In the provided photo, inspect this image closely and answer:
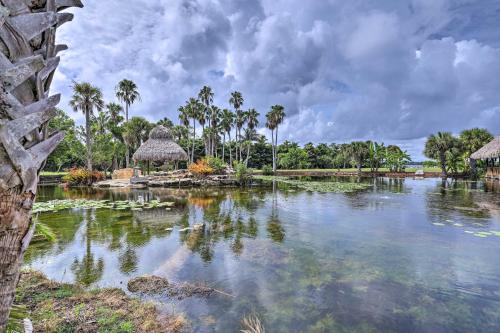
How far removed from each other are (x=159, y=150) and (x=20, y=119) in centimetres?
2503

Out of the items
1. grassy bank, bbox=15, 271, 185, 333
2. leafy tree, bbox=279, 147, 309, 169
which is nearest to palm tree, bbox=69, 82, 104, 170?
grassy bank, bbox=15, 271, 185, 333

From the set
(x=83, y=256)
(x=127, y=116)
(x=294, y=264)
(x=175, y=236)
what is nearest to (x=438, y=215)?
(x=294, y=264)

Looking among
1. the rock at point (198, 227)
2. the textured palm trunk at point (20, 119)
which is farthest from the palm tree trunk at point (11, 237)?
the rock at point (198, 227)

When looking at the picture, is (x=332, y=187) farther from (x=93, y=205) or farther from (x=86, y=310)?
(x=86, y=310)

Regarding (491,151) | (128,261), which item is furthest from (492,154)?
(128,261)

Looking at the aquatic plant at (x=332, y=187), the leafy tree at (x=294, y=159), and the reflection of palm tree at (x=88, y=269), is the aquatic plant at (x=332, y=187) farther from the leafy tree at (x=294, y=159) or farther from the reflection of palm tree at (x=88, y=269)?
the leafy tree at (x=294, y=159)

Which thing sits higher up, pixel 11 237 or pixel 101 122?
pixel 101 122

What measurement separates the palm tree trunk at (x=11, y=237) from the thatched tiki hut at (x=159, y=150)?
24.5m

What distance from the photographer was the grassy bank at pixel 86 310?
10.8 feet

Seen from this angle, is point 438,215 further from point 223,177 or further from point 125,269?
point 223,177

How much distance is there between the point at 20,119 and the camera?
55.2 inches

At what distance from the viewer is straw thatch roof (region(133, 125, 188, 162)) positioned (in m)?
24.9

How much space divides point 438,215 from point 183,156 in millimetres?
21075

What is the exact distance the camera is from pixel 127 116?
35.2m
